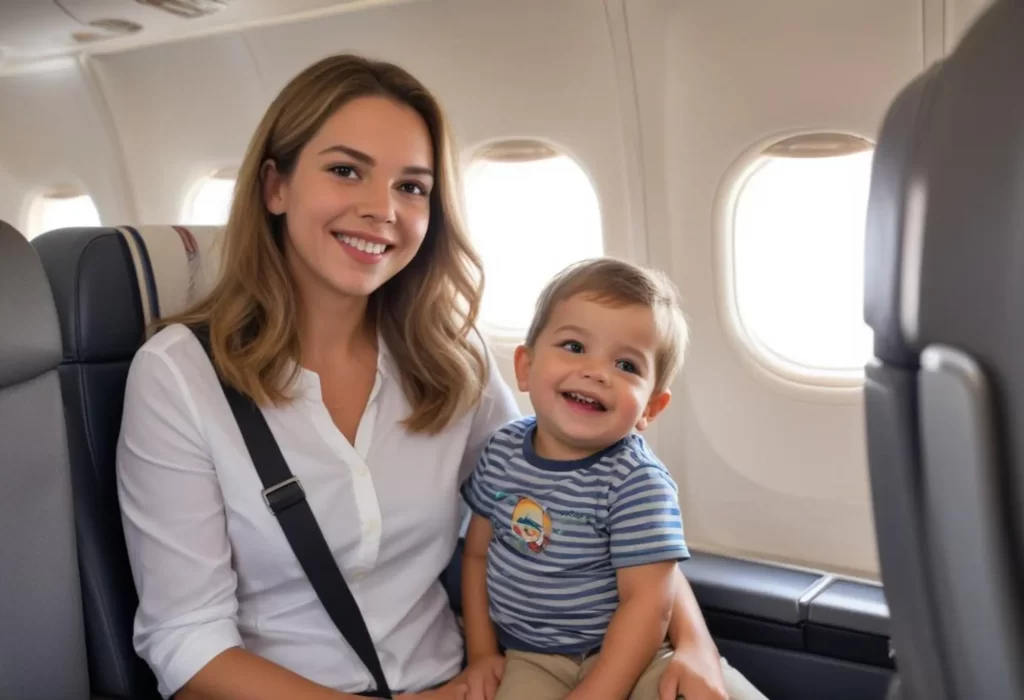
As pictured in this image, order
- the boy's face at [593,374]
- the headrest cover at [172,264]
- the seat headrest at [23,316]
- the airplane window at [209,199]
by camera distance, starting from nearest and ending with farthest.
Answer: the seat headrest at [23,316] → the boy's face at [593,374] → the headrest cover at [172,264] → the airplane window at [209,199]

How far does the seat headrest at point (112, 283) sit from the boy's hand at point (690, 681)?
46.5 inches

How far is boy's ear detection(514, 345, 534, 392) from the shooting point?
1.93 meters

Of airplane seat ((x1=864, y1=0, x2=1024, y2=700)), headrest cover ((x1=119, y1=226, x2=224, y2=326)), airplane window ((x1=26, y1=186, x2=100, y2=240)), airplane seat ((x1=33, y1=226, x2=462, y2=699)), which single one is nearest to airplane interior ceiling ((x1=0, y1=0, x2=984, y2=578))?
headrest cover ((x1=119, y1=226, x2=224, y2=326))

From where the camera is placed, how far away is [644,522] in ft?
5.57

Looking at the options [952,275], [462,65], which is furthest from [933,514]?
[462,65]

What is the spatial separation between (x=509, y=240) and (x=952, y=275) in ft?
9.95

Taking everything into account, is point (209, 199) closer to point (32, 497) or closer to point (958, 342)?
point (32, 497)

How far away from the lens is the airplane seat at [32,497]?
57.5 inches

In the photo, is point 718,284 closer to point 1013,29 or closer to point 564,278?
point 564,278

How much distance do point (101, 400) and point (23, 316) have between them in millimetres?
337

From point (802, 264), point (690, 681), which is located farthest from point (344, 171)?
point (802, 264)

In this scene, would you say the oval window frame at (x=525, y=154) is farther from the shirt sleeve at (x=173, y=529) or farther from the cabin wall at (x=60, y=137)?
the cabin wall at (x=60, y=137)

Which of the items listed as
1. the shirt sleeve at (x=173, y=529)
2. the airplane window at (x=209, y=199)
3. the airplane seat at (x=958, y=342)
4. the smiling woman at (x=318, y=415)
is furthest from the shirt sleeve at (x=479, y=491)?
the airplane window at (x=209, y=199)

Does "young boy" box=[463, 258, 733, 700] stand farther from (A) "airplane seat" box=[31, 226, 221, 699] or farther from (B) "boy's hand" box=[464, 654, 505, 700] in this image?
(A) "airplane seat" box=[31, 226, 221, 699]
